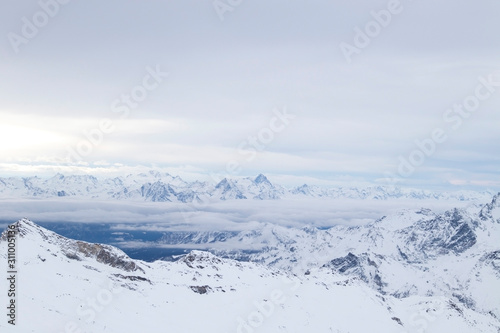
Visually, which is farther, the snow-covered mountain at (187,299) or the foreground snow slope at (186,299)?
the snow-covered mountain at (187,299)

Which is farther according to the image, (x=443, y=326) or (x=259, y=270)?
(x=259, y=270)

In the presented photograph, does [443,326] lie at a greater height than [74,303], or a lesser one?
lesser

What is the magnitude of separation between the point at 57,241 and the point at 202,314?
44.2m

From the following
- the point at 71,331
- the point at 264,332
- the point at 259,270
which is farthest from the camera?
the point at 259,270

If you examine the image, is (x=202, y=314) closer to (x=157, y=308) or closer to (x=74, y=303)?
(x=157, y=308)

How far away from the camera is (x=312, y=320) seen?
Result: 109000mm

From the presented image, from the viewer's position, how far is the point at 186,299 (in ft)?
320

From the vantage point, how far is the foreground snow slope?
216ft

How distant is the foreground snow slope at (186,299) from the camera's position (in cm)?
6575

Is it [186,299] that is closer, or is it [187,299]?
[186,299]

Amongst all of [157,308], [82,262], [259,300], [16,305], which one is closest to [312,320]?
[259,300]

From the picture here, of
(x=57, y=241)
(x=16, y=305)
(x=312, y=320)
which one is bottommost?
(x=312, y=320)

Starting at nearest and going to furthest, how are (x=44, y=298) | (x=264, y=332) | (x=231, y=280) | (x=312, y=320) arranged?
1. (x=44, y=298)
2. (x=264, y=332)
3. (x=312, y=320)
4. (x=231, y=280)

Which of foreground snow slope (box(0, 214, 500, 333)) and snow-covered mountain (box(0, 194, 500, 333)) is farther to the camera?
snow-covered mountain (box(0, 194, 500, 333))
